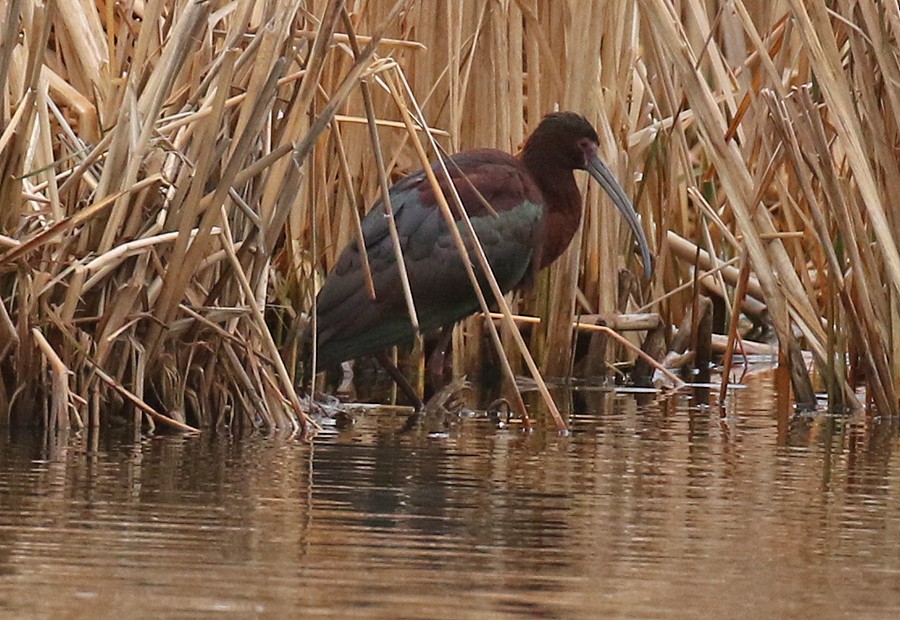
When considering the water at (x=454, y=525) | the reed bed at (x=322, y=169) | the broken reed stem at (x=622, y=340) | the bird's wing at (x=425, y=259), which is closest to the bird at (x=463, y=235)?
the bird's wing at (x=425, y=259)

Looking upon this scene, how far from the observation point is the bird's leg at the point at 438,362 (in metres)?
7.16

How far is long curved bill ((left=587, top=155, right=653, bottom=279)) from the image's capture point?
288 inches

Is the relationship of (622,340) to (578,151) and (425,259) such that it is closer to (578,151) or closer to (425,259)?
(578,151)

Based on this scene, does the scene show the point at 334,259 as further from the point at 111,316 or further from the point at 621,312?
the point at 111,316

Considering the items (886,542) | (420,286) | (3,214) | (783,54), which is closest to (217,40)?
(3,214)

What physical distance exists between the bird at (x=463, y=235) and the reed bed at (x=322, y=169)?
0.18 m

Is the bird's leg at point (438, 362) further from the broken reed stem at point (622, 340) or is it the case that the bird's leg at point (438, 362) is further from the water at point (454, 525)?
the water at point (454, 525)

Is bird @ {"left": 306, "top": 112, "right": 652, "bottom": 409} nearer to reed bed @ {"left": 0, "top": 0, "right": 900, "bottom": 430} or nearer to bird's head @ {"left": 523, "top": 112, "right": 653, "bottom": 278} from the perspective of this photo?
bird's head @ {"left": 523, "top": 112, "right": 653, "bottom": 278}

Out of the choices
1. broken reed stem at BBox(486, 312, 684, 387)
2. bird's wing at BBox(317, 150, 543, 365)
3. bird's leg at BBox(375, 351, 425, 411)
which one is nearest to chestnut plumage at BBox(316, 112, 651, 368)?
bird's wing at BBox(317, 150, 543, 365)

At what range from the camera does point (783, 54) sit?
6688 mm

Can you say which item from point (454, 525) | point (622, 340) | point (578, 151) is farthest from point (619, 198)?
point (454, 525)

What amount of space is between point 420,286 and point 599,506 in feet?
9.17

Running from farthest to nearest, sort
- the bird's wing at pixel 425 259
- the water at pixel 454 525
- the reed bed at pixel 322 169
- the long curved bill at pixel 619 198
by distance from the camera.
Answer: the long curved bill at pixel 619 198, the bird's wing at pixel 425 259, the reed bed at pixel 322 169, the water at pixel 454 525

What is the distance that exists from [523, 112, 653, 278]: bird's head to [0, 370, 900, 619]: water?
158cm
